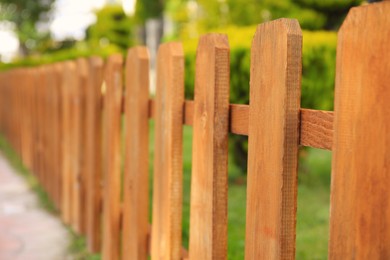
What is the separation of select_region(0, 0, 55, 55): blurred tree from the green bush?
30580 millimetres

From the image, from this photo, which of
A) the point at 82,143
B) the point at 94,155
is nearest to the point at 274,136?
the point at 94,155

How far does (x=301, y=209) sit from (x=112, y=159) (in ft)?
6.60

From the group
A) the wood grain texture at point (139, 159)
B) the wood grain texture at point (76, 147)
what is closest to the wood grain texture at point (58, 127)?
the wood grain texture at point (76, 147)

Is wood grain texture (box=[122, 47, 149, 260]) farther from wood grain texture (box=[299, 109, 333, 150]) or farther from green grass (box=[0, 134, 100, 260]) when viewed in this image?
wood grain texture (box=[299, 109, 333, 150])

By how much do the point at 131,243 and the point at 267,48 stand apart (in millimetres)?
1539

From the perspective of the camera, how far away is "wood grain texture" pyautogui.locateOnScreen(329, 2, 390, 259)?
1190 mm

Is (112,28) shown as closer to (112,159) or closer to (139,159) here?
(112,159)

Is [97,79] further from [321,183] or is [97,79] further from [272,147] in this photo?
[321,183]

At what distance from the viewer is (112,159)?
3.31 metres

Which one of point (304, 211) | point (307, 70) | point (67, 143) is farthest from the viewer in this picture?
point (307, 70)

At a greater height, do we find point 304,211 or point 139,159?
point 139,159

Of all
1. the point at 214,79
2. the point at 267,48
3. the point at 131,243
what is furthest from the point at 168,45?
the point at 131,243

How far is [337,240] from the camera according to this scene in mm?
1320

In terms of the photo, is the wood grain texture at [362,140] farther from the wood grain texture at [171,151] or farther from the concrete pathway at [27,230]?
the concrete pathway at [27,230]
